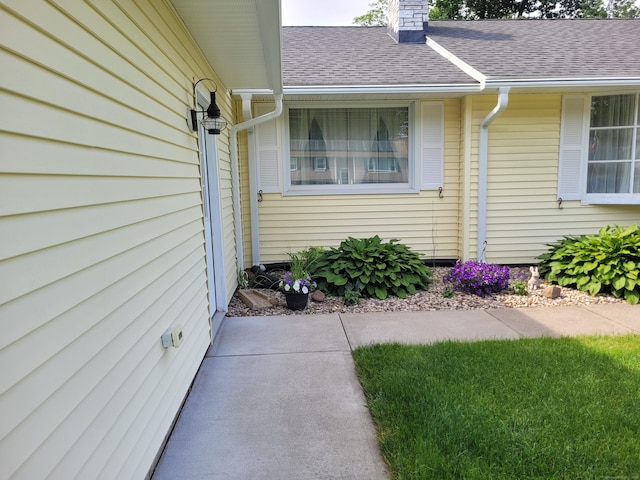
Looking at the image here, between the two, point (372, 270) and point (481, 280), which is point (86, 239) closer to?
point (372, 270)

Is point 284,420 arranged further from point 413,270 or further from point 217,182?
point 413,270

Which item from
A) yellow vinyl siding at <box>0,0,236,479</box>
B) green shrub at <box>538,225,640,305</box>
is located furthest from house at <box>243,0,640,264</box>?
yellow vinyl siding at <box>0,0,236,479</box>

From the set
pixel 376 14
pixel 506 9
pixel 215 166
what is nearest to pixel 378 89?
pixel 215 166

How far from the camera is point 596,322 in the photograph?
386 cm

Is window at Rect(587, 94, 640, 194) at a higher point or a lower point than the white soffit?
lower

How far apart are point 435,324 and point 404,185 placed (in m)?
2.62

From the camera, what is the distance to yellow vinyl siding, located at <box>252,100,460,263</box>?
584cm

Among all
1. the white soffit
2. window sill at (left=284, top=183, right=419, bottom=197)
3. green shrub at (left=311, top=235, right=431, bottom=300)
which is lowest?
green shrub at (left=311, top=235, right=431, bottom=300)

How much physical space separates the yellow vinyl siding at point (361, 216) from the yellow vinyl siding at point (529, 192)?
0.56m

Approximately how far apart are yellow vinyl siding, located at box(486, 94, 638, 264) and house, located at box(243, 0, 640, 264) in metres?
0.01

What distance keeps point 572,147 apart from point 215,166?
5.04 m

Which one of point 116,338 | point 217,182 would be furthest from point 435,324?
point 116,338

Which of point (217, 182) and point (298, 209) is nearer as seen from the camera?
point (217, 182)

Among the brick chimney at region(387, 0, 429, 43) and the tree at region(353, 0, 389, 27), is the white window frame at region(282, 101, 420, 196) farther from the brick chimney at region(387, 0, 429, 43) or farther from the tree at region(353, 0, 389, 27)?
the tree at region(353, 0, 389, 27)
